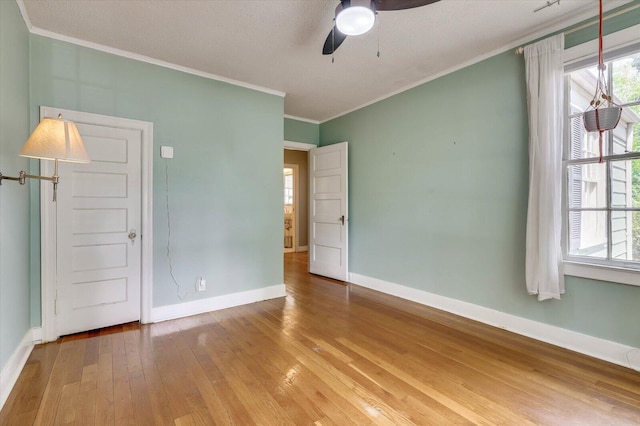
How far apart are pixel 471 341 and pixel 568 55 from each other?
2562mm

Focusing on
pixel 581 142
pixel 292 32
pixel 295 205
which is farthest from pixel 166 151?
pixel 295 205

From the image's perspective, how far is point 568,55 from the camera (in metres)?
2.46

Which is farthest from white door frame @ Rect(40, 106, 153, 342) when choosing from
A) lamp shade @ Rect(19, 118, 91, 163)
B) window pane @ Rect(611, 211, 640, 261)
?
window pane @ Rect(611, 211, 640, 261)

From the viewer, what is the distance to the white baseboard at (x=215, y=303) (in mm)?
3148

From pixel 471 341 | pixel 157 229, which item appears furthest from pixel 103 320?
pixel 471 341

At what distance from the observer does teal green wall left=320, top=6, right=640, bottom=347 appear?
2539mm

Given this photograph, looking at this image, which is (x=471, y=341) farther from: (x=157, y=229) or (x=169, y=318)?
(x=157, y=229)

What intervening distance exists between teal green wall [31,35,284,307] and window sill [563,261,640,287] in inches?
121

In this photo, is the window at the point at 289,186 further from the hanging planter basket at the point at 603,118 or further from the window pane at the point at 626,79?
the hanging planter basket at the point at 603,118

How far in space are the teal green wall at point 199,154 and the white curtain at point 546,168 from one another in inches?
110

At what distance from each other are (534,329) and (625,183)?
1.41 m

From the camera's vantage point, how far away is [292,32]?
2602mm

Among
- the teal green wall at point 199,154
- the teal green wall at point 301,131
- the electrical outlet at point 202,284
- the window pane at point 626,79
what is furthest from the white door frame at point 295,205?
the window pane at point 626,79

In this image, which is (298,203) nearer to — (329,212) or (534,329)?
(329,212)
